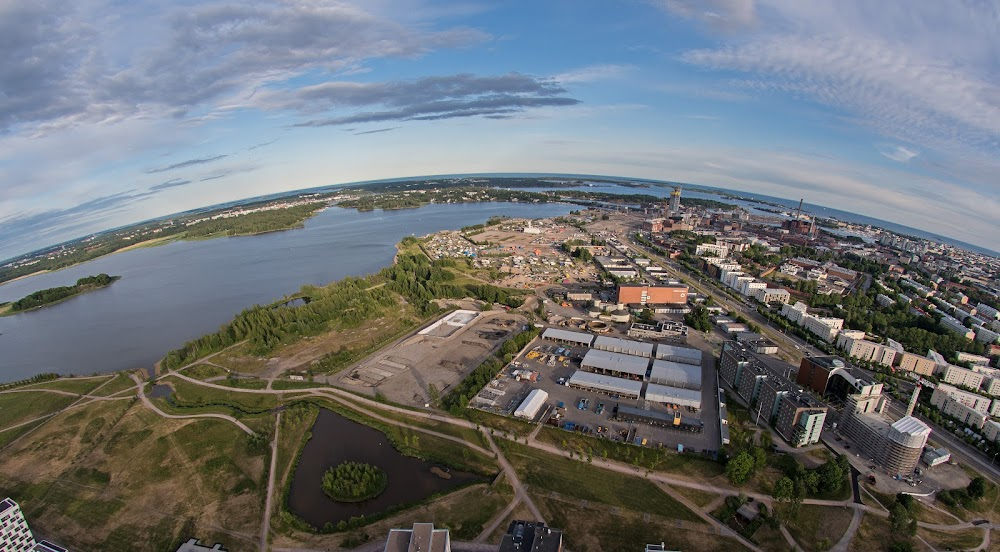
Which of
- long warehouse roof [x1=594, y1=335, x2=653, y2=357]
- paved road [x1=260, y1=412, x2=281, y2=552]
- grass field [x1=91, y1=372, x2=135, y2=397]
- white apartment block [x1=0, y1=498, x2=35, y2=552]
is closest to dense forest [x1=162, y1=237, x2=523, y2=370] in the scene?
grass field [x1=91, y1=372, x2=135, y2=397]

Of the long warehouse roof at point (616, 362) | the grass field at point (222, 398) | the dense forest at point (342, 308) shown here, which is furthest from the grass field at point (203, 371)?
the long warehouse roof at point (616, 362)

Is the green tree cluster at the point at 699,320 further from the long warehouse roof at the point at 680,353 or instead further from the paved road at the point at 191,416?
the paved road at the point at 191,416

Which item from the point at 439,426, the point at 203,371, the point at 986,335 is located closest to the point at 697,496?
the point at 439,426

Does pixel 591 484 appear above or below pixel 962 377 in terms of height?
below

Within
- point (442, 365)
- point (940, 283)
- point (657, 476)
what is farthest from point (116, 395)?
point (940, 283)

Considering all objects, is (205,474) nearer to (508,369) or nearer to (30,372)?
(508,369)

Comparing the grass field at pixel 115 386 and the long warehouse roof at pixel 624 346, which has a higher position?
the long warehouse roof at pixel 624 346

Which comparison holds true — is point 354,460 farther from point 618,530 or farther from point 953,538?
point 953,538
